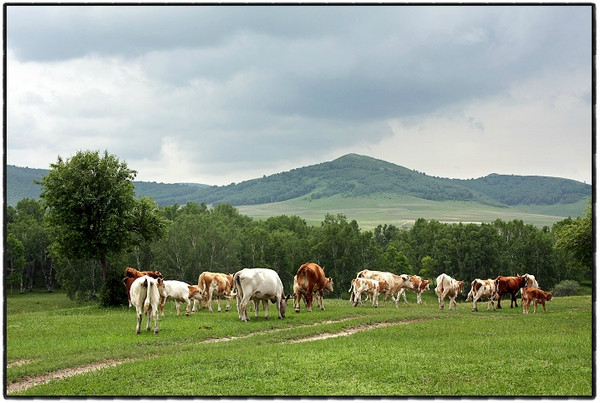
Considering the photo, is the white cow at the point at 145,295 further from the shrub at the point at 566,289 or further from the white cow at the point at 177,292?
the shrub at the point at 566,289

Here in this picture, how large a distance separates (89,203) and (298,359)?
77.1ft

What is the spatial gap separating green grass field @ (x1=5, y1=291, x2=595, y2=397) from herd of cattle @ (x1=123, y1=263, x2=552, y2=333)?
1.44m

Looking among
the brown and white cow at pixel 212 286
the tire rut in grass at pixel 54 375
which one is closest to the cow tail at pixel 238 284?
the brown and white cow at pixel 212 286

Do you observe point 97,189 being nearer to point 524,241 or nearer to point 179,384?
point 179,384

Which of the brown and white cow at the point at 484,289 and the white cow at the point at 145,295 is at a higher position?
the white cow at the point at 145,295

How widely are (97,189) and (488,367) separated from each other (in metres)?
27.6

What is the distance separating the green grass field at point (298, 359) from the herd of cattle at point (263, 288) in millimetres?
1445

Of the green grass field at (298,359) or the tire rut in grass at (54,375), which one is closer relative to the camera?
the green grass field at (298,359)

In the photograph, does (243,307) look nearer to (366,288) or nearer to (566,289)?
(366,288)

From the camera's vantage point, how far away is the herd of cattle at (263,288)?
20.6 meters

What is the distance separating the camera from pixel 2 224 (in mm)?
9523

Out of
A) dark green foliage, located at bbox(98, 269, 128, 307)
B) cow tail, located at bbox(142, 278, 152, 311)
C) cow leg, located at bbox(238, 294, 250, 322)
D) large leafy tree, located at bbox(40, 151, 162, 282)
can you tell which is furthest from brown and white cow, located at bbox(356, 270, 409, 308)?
cow tail, located at bbox(142, 278, 152, 311)

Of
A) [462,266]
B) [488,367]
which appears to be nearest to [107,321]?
[488,367]

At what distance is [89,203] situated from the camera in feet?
108
